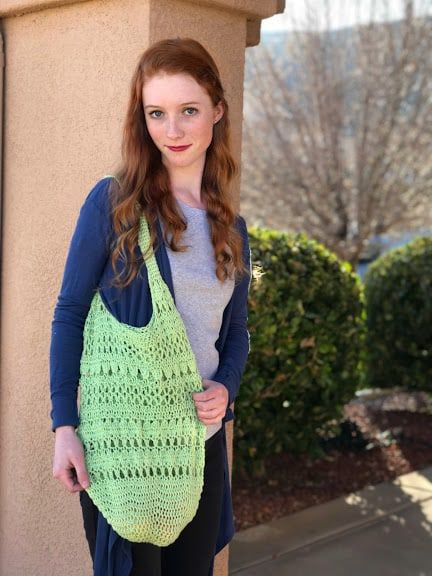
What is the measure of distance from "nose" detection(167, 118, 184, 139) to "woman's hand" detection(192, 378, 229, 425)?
25.5 inches

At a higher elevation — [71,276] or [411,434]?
[71,276]

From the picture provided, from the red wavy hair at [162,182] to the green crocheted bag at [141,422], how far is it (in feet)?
0.38

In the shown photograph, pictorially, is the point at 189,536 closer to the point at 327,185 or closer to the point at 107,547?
the point at 107,547

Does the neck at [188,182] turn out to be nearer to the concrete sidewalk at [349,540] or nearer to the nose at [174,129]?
the nose at [174,129]

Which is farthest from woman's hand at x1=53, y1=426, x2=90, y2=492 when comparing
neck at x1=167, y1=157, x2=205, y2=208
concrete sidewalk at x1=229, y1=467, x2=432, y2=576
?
concrete sidewalk at x1=229, y1=467, x2=432, y2=576

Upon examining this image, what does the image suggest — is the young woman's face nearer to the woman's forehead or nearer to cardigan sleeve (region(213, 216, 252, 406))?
the woman's forehead

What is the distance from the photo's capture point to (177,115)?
2297 millimetres

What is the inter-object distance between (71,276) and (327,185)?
9154mm

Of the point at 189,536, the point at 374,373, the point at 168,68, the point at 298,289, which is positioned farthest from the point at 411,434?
the point at 168,68

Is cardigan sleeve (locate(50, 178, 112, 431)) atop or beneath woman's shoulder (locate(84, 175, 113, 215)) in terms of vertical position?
beneath

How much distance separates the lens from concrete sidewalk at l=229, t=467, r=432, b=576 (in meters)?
4.12

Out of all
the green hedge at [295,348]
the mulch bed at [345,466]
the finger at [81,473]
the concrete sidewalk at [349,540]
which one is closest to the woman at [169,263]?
the finger at [81,473]

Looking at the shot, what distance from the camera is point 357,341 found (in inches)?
210

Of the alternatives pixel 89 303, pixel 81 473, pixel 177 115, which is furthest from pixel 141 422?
pixel 177 115
